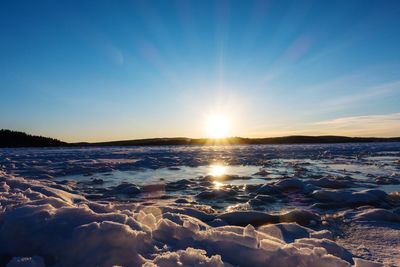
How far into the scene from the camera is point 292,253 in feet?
8.54

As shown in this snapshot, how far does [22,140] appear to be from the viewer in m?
51.5

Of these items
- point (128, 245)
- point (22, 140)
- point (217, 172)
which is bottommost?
point (217, 172)

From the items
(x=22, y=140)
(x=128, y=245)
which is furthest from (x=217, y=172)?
(x=22, y=140)

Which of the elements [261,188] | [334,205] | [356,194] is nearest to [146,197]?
[261,188]

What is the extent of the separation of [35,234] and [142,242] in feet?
2.96

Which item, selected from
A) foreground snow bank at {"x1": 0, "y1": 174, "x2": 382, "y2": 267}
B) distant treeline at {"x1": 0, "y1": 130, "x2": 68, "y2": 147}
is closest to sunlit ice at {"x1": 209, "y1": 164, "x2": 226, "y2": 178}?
foreground snow bank at {"x1": 0, "y1": 174, "x2": 382, "y2": 267}

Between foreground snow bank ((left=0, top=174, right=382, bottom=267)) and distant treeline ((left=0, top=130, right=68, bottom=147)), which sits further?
distant treeline ((left=0, top=130, right=68, bottom=147))

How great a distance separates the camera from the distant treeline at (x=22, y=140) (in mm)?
48906

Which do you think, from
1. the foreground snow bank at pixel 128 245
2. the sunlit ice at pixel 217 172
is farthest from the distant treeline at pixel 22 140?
the foreground snow bank at pixel 128 245

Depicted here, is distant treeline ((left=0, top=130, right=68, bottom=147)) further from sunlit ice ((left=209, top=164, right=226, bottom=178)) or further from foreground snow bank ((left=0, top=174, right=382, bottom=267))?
foreground snow bank ((left=0, top=174, right=382, bottom=267))

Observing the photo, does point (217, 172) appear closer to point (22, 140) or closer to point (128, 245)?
point (128, 245)

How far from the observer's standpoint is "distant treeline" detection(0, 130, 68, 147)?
48.9 meters

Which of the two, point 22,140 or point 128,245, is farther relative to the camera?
point 22,140

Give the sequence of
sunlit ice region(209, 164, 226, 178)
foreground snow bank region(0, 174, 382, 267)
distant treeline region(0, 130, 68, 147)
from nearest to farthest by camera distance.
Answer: foreground snow bank region(0, 174, 382, 267) → sunlit ice region(209, 164, 226, 178) → distant treeline region(0, 130, 68, 147)
